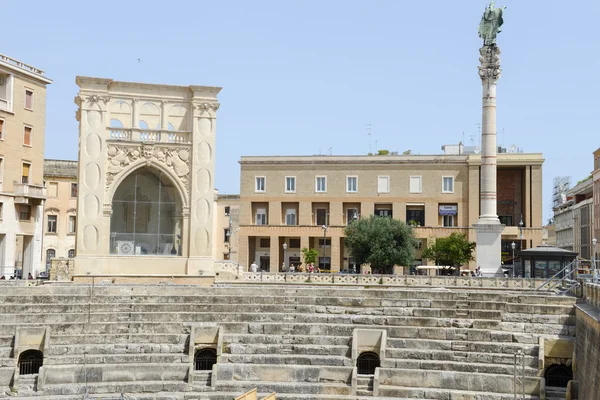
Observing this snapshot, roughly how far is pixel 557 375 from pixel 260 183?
4208 cm

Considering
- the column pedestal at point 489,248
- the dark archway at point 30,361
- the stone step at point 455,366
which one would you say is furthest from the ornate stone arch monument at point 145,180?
the column pedestal at point 489,248

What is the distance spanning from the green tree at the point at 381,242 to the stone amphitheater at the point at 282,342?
90.9 ft

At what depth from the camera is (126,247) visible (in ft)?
107

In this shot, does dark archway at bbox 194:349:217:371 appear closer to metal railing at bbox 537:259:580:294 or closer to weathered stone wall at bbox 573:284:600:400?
weathered stone wall at bbox 573:284:600:400

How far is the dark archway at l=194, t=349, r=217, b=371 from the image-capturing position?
24750mm

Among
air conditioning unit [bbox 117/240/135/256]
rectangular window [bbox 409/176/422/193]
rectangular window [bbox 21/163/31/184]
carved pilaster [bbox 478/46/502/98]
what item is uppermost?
carved pilaster [bbox 478/46/502/98]

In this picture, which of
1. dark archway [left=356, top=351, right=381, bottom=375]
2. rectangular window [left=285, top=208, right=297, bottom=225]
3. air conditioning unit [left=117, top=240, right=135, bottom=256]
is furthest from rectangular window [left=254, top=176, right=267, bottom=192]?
dark archway [left=356, top=351, right=381, bottom=375]

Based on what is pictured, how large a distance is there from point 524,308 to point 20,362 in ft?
51.5

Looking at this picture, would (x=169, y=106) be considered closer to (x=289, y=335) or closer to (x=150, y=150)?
(x=150, y=150)

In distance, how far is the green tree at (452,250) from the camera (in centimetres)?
5766

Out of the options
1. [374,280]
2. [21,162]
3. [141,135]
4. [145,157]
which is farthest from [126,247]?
[21,162]

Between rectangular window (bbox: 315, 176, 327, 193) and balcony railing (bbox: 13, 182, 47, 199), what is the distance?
24679mm

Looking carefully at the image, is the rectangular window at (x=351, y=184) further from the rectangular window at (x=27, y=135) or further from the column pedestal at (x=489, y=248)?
the rectangular window at (x=27, y=135)

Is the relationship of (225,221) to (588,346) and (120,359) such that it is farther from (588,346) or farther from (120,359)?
(588,346)
